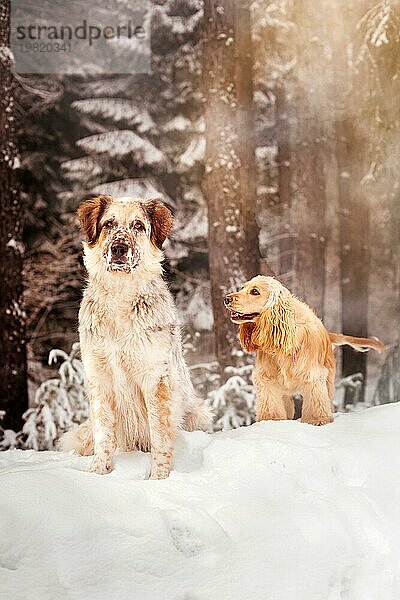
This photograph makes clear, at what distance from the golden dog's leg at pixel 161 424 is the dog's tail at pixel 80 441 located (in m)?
0.30

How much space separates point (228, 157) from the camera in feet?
9.65

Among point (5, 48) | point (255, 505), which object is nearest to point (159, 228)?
point (255, 505)

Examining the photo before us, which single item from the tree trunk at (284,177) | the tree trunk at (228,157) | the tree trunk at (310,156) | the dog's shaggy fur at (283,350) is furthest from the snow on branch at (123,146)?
the dog's shaggy fur at (283,350)

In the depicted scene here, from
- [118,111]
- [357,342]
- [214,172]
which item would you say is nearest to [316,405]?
[357,342]

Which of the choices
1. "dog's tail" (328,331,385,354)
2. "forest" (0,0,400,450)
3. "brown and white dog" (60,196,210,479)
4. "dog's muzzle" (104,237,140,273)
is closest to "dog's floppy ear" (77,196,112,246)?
"brown and white dog" (60,196,210,479)

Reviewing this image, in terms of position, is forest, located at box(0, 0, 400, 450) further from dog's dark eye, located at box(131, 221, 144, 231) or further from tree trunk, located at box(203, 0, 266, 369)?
dog's dark eye, located at box(131, 221, 144, 231)

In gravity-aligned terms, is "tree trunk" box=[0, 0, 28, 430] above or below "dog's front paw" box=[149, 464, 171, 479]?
above

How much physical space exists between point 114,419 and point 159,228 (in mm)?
682

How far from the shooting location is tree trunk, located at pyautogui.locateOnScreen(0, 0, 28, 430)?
9.40 feet

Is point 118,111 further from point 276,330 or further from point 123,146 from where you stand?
point 276,330

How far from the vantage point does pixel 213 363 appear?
292cm

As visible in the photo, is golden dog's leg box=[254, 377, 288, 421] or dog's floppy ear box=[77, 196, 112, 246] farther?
golden dog's leg box=[254, 377, 288, 421]

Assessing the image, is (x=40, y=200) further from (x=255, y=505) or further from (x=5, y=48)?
(x=255, y=505)

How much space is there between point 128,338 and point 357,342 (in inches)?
47.0
